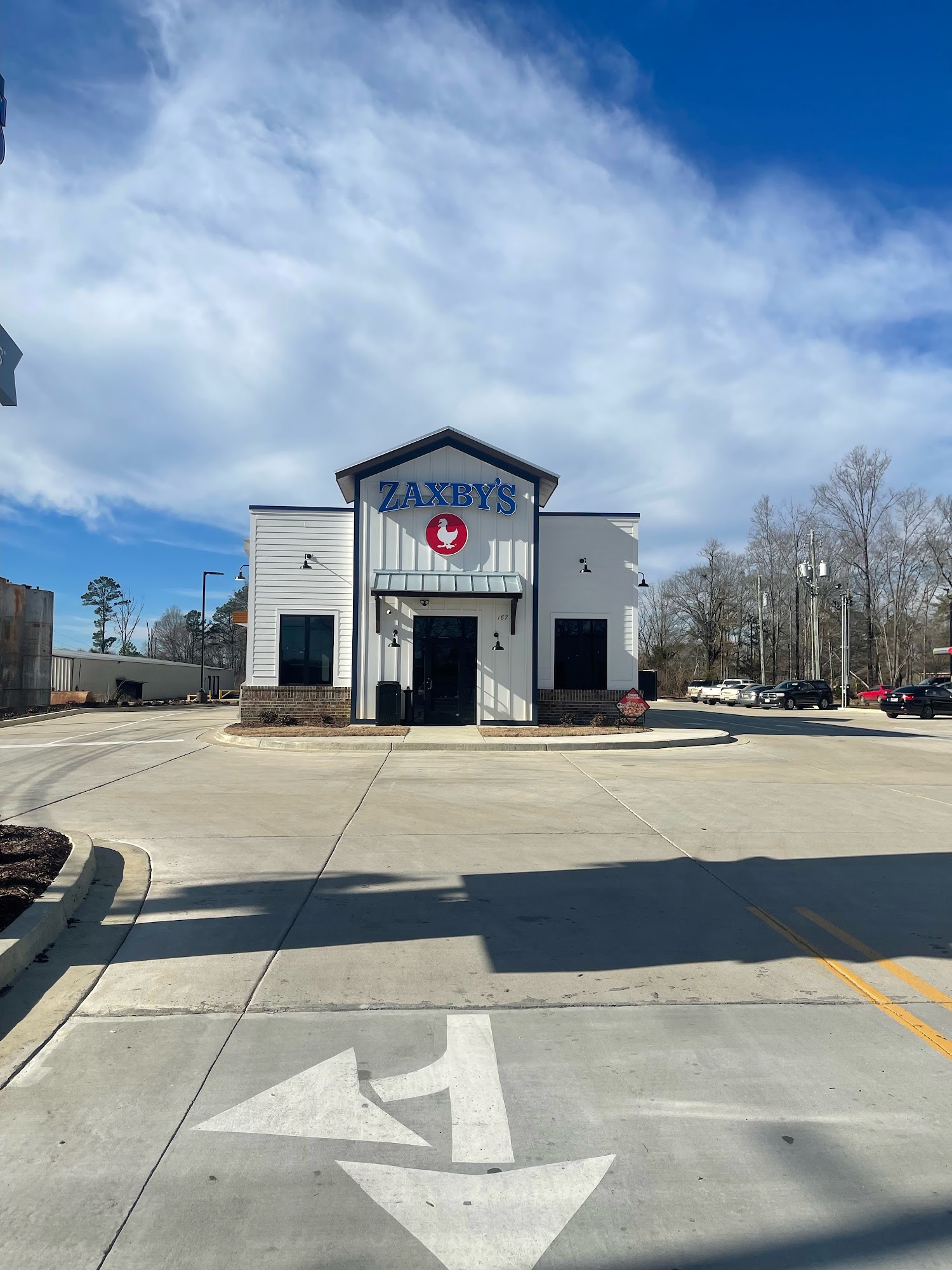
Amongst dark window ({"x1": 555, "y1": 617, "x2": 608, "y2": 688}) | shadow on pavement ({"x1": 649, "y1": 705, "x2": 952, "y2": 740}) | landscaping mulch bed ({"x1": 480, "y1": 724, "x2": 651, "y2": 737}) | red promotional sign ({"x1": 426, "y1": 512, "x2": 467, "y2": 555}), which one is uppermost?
red promotional sign ({"x1": 426, "y1": 512, "x2": 467, "y2": 555})

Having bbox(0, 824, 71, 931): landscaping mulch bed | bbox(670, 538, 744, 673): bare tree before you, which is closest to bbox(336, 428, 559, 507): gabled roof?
bbox(0, 824, 71, 931): landscaping mulch bed

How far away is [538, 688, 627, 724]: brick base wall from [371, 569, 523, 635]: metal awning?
7.96 feet

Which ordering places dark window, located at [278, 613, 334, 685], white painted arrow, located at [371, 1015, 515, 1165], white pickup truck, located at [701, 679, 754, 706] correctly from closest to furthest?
white painted arrow, located at [371, 1015, 515, 1165]
dark window, located at [278, 613, 334, 685]
white pickup truck, located at [701, 679, 754, 706]

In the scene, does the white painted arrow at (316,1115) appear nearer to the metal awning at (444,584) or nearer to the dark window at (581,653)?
the metal awning at (444,584)

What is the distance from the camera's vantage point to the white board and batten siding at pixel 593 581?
83.8 ft

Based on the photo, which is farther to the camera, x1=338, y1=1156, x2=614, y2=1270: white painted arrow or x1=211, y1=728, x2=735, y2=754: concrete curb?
x1=211, y1=728, x2=735, y2=754: concrete curb

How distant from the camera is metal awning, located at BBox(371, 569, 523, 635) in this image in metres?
23.2

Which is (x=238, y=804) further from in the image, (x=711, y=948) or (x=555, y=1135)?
(x=555, y=1135)

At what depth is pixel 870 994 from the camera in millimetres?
4945

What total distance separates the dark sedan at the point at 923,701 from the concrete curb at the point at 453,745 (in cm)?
2278

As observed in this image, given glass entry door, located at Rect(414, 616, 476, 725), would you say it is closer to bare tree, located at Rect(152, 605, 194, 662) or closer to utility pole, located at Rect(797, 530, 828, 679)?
utility pole, located at Rect(797, 530, 828, 679)

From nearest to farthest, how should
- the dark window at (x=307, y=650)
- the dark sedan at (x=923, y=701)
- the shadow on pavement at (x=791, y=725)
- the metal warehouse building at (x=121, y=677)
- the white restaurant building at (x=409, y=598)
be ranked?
the white restaurant building at (x=409, y=598) < the dark window at (x=307, y=650) < the shadow on pavement at (x=791, y=725) < the dark sedan at (x=923, y=701) < the metal warehouse building at (x=121, y=677)

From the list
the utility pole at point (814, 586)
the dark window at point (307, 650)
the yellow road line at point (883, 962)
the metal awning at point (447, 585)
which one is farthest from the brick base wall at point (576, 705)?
the utility pole at point (814, 586)

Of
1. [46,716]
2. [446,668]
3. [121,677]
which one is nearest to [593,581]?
[446,668]
